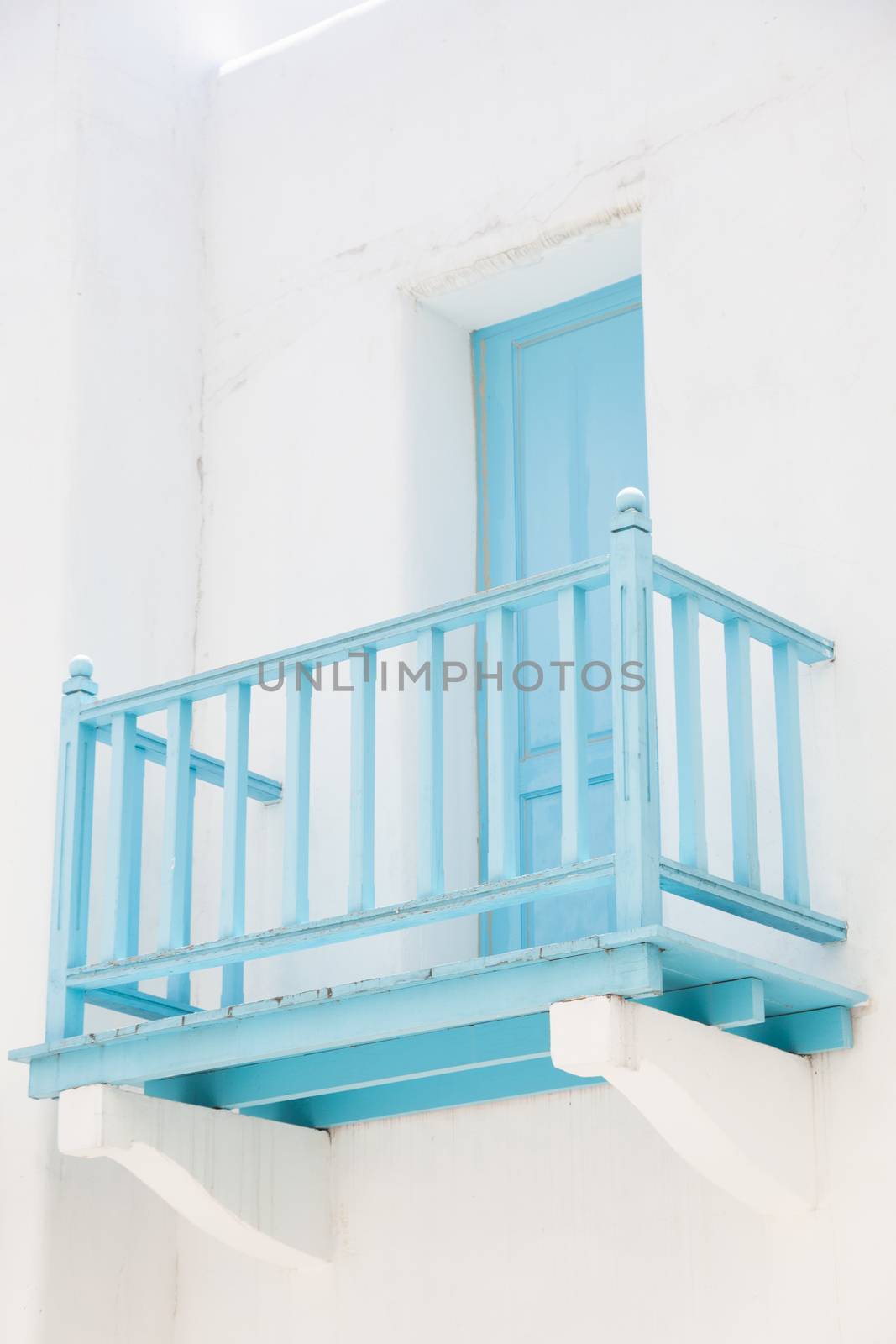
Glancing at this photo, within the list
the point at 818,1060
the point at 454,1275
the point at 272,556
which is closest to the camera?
the point at 818,1060

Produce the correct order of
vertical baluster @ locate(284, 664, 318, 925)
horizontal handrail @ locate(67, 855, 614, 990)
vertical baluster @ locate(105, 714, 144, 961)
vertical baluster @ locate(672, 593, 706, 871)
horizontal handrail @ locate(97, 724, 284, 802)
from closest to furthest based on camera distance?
horizontal handrail @ locate(67, 855, 614, 990), vertical baluster @ locate(672, 593, 706, 871), vertical baluster @ locate(284, 664, 318, 925), vertical baluster @ locate(105, 714, 144, 961), horizontal handrail @ locate(97, 724, 284, 802)

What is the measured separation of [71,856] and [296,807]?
0.70m

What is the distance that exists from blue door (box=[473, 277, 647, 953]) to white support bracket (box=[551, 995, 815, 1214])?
3.27ft

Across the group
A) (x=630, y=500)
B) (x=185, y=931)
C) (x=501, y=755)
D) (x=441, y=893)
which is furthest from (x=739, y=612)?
(x=185, y=931)

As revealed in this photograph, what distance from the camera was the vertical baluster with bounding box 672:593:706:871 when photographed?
4504mm

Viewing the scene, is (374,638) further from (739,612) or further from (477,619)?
(739,612)

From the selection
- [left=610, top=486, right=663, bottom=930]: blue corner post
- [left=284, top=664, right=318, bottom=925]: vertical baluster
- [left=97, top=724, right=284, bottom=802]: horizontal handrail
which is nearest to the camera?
[left=610, top=486, right=663, bottom=930]: blue corner post

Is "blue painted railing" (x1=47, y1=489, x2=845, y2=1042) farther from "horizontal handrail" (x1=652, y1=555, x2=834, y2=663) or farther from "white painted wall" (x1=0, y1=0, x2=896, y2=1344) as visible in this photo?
"white painted wall" (x1=0, y1=0, x2=896, y2=1344)

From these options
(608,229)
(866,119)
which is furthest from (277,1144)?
(866,119)

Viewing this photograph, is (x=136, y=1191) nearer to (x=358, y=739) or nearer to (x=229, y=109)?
(x=358, y=739)

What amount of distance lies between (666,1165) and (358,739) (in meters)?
1.33

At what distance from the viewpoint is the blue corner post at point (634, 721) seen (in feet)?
14.0

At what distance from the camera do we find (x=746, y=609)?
481 centimetres

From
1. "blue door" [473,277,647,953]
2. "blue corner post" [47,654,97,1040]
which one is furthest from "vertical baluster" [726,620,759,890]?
"blue corner post" [47,654,97,1040]
